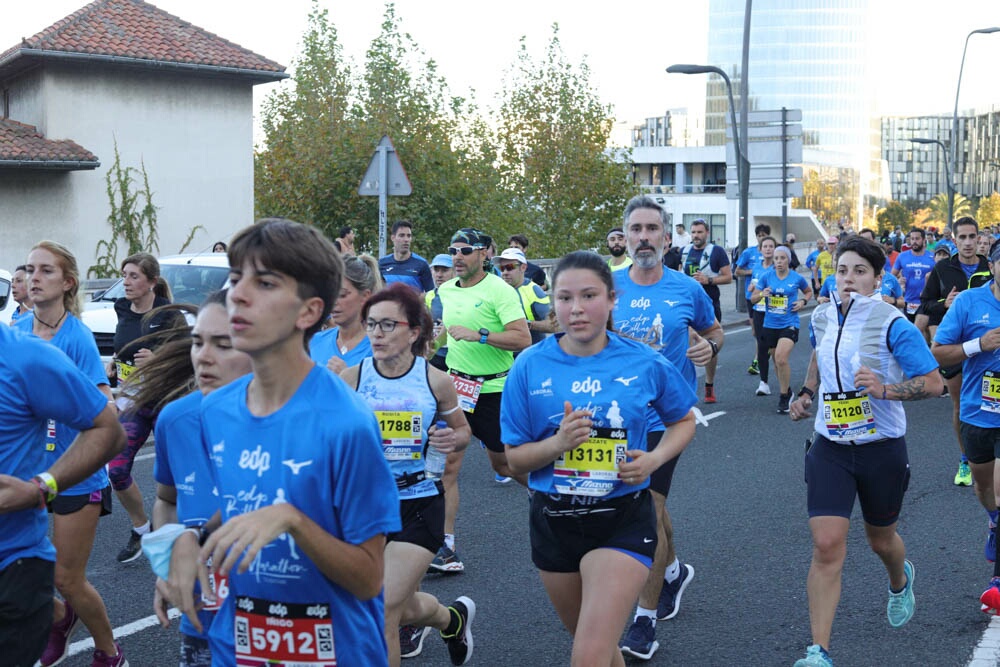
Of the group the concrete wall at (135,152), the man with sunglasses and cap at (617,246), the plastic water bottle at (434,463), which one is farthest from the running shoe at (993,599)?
the concrete wall at (135,152)

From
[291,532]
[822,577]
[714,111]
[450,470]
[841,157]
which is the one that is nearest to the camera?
[291,532]

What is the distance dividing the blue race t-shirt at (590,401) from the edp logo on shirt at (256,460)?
1618mm

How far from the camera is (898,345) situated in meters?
5.39

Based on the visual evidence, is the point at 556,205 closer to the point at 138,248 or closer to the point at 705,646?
the point at 138,248

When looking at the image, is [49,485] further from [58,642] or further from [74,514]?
[58,642]

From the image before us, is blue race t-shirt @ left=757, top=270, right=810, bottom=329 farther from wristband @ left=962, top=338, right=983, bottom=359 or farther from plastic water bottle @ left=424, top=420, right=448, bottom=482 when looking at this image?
plastic water bottle @ left=424, top=420, right=448, bottom=482

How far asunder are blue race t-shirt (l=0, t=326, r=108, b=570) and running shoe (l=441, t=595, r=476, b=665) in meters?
2.12

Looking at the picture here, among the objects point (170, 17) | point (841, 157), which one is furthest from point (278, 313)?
point (841, 157)

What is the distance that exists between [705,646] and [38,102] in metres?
25.6

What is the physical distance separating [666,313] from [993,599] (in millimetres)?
2142

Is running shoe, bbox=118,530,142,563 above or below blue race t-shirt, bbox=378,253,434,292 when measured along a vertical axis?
below

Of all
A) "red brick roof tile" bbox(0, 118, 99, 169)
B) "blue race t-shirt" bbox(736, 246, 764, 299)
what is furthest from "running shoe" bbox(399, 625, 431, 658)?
"red brick roof tile" bbox(0, 118, 99, 169)

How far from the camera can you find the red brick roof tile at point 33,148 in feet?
82.4

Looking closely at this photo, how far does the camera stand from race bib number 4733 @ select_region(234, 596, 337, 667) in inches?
108
